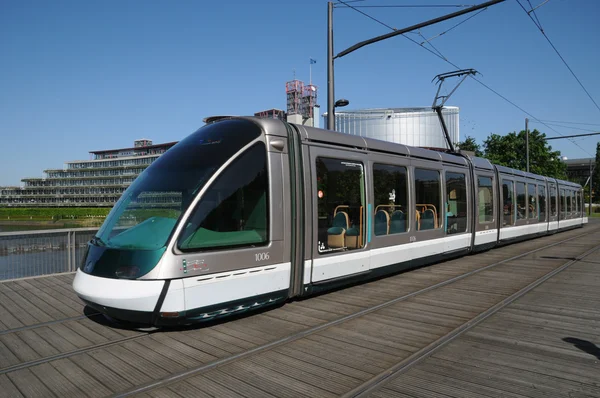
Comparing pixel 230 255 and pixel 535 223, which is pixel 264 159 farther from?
pixel 535 223

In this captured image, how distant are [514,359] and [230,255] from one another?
10.8 ft

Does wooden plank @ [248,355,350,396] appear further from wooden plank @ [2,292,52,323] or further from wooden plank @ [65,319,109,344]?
wooden plank @ [2,292,52,323]

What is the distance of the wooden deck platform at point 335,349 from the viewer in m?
3.69

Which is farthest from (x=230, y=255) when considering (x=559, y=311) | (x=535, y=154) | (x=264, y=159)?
(x=535, y=154)

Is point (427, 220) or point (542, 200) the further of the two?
point (542, 200)

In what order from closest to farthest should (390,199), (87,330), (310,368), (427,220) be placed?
(310,368), (87,330), (390,199), (427,220)

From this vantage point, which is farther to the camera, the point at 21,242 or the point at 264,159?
the point at 21,242

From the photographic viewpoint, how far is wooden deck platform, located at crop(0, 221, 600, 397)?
3689 mm

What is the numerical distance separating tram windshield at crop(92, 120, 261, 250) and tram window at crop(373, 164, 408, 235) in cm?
304

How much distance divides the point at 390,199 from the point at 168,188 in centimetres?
453

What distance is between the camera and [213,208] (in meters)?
5.20

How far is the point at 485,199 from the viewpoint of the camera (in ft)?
41.3

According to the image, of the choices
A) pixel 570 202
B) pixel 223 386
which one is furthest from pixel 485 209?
pixel 570 202

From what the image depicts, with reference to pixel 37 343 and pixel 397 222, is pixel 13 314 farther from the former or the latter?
pixel 397 222
